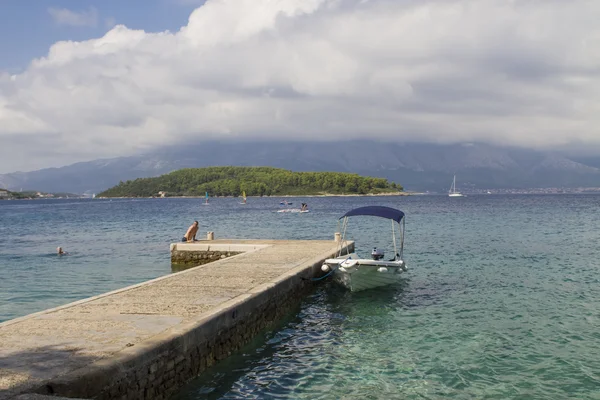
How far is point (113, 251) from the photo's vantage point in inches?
1449

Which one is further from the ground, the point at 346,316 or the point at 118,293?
the point at 118,293

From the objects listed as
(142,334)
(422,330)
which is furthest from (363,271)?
(142,334)

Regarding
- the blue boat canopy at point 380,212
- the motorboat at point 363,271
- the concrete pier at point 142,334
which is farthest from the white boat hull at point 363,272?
the blue boat canopy at point 380,212

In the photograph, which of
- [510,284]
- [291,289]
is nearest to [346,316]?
[291,289]

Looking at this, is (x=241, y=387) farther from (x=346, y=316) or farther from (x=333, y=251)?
(x=333, y=251)

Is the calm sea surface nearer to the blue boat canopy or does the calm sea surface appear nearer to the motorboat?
the motorboat

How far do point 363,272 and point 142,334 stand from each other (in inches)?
451

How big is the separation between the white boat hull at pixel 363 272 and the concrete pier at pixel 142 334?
2228 mm

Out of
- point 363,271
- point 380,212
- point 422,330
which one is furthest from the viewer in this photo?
point 380,212

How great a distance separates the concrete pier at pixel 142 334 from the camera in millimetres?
8211

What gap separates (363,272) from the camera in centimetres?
2048

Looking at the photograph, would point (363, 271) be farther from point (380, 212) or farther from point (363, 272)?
point (380, 212)

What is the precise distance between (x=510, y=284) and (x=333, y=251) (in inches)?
314

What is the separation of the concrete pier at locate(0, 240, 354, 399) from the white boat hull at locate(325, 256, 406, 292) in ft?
7.31
